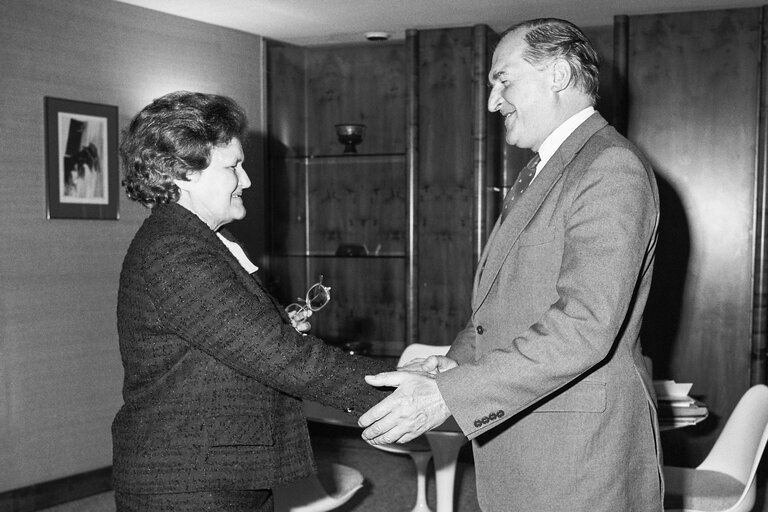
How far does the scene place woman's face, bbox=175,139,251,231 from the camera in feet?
6.48

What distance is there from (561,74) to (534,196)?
304 mm

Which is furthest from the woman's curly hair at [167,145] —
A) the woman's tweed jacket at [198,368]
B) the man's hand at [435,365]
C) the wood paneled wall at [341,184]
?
the wood paneled wall at [341,184]

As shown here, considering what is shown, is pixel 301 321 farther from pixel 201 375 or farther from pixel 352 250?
pixel 352 250

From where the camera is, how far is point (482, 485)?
191 cm

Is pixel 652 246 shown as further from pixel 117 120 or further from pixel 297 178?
pixel 297 178

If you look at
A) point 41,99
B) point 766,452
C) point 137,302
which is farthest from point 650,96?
point 137,302

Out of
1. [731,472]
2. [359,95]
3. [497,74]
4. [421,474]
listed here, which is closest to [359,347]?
[421,474]

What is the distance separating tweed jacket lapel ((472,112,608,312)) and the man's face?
0.36 feet

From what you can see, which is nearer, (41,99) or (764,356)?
(41,99)

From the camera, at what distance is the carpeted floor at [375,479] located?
168 inches

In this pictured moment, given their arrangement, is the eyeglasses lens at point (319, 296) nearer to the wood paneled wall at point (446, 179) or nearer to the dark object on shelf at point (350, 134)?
the wood paneled wall at point (446, 179)

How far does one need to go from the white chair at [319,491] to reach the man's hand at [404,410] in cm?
125

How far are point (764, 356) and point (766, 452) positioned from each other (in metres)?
0.57

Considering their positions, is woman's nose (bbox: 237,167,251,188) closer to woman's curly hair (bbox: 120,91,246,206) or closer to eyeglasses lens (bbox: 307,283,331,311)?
woman's curly hair (bbox: 120,91,246,206)
